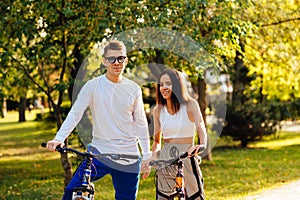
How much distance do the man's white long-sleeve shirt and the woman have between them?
0.64 m

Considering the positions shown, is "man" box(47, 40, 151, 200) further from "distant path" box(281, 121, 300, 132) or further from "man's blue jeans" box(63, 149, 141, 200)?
"distant path" box(281, 121, 300, 132)

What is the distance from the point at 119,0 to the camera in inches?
370

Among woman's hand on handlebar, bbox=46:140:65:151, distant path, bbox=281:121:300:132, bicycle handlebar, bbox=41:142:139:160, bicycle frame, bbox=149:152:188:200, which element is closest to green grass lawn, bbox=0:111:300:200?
bicycle frame, bbox=149:152:188:200

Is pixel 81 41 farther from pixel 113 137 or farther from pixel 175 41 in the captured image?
pixel 113 137

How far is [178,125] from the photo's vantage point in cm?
589

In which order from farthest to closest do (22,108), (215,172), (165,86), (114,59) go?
1. (22,108)
2. (215,172)
3. (165,86)
4. (114,59)

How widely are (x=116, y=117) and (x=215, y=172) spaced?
33.4 feet

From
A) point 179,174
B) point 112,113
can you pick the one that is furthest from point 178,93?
point 112,113

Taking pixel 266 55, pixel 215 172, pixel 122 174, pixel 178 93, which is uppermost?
pixel 266 55

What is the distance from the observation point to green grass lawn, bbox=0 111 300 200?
11.9 meters

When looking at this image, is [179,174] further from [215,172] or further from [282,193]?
[215,172]

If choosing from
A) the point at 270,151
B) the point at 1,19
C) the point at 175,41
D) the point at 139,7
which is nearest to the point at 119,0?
the point at 139,7

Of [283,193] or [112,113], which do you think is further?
[283,193]

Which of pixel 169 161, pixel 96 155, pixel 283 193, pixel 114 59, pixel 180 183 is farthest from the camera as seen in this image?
pixel 283 193
